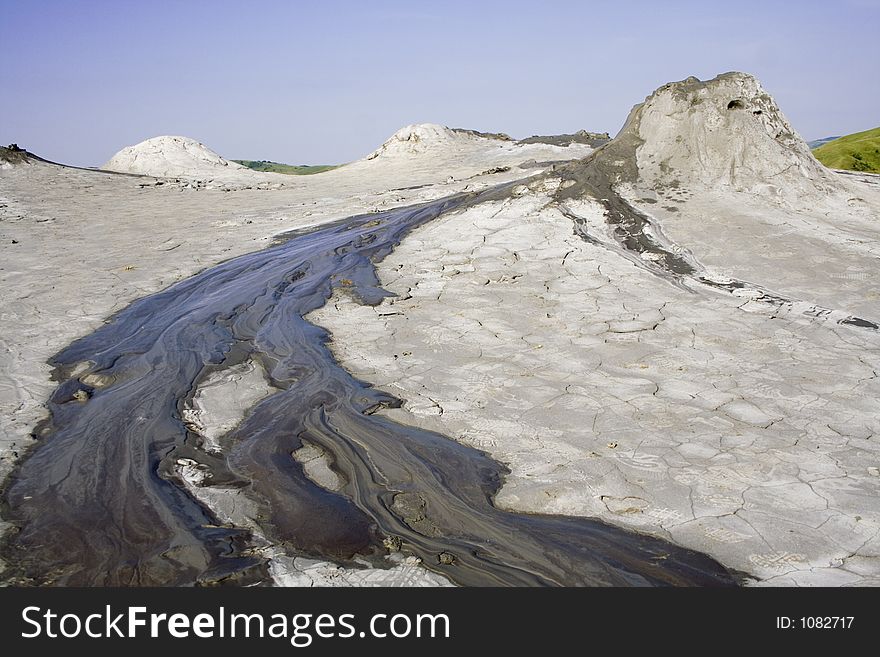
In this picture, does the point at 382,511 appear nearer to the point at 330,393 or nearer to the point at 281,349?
the point at 330,393

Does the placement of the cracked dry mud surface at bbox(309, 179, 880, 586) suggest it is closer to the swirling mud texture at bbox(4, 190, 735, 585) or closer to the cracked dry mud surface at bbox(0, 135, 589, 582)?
the swirling mud texture at bbox(4, 190, 735, 585)

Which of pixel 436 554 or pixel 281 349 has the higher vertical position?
pixel 281 349

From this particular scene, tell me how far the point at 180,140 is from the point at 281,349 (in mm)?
16219

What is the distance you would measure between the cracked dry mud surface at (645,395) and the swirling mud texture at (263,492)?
0.20 meters

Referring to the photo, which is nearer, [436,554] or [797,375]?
[436,554]

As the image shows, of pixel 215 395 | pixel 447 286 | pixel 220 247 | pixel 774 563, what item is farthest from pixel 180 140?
pixel 774 563

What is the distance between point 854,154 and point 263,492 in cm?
2423

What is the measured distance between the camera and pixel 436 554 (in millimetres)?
3486

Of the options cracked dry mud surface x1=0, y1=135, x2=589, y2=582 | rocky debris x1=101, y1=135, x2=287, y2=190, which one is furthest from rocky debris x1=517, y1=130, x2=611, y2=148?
rocky debris x1=101, y1=135, x2=287, y2=190

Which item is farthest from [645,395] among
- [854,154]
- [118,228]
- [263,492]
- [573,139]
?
[854,154]

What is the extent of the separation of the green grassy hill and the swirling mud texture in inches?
791

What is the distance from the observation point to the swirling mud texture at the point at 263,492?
3402mm

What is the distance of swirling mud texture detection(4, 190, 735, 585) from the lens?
11.2 ft

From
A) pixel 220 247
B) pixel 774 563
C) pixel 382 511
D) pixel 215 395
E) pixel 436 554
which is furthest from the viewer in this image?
pixel 220 247
